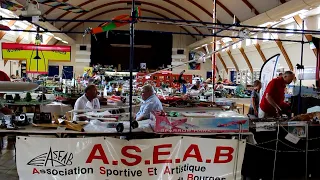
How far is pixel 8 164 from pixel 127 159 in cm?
290

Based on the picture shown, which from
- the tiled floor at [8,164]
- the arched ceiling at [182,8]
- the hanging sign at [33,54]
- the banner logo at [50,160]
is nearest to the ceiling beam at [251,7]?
the arched ceiling at [182,8]

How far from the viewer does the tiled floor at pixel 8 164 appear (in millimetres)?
4543

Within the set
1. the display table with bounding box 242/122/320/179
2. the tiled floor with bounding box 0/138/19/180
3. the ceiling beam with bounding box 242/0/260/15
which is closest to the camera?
the display table with bounding box 242/122/320/179

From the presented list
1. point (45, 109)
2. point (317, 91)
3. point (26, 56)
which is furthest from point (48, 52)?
point (317, 91)

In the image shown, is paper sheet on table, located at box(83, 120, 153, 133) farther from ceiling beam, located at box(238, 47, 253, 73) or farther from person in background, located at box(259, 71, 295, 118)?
ceiling beam, located at box(238, 47, 253, 73)

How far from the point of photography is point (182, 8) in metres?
20.9

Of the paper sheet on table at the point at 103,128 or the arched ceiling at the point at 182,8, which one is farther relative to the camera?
the arched ceiling at the point at 182,8

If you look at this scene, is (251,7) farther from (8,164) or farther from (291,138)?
(8,164)

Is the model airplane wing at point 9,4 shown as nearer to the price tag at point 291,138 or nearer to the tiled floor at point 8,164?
the tiled floor at point 8,164

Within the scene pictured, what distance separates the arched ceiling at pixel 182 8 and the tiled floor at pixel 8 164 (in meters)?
6.19

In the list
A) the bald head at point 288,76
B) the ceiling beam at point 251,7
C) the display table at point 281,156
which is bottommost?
the display table at point 281,156

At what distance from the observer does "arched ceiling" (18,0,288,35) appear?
14.2 m

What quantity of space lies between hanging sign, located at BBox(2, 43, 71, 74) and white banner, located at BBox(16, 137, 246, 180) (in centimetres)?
679

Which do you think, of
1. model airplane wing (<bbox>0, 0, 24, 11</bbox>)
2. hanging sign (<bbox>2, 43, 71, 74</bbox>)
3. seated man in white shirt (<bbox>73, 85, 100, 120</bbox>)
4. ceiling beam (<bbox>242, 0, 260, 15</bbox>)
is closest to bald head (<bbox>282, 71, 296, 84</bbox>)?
seated man in white shirt (<bbox>73, 85, 100, 120</bbox>)
